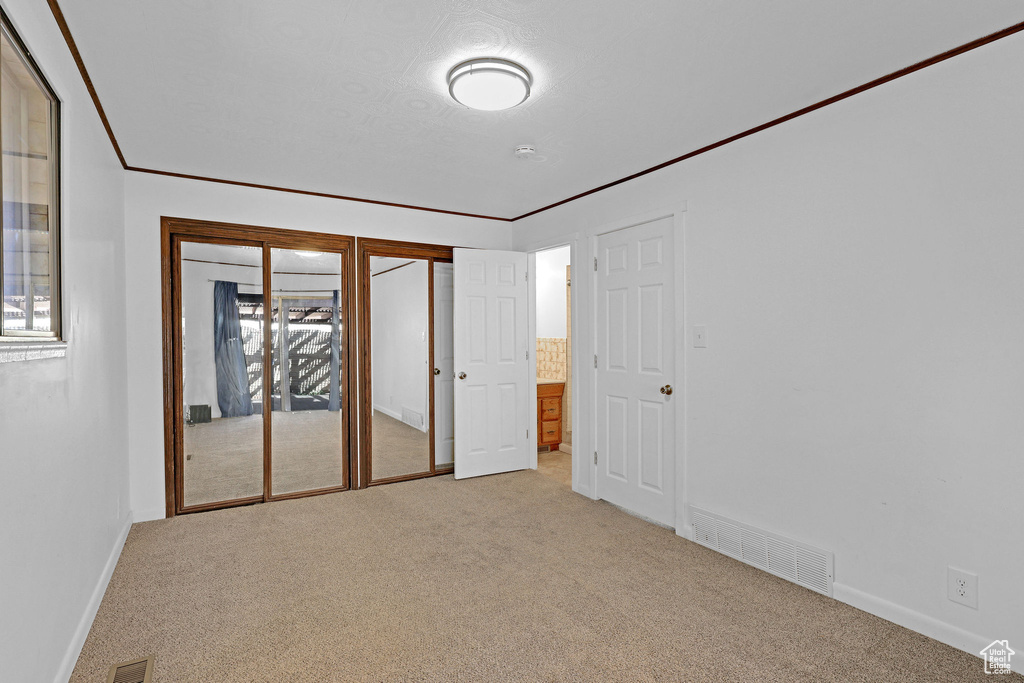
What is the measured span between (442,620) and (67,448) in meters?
1.67

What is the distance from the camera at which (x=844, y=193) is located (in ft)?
8.24

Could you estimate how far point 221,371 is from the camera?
A: 3896 millimetres

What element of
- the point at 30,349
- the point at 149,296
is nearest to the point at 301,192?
the point at 149,296

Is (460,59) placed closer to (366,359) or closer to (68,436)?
(68,436)

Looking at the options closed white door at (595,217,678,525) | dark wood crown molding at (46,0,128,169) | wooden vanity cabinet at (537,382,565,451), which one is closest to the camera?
dark wood crown molding at (46,0,128,169)

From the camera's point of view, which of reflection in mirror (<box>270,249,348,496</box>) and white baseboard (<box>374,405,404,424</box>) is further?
white baseboard (<box>374,405,404,424</box>)

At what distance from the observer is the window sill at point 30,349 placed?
4.47 feet

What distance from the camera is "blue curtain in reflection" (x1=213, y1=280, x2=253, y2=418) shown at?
12.8ft

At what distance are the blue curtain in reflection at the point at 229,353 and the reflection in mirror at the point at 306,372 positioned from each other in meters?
0.21

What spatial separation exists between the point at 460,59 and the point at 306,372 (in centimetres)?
285

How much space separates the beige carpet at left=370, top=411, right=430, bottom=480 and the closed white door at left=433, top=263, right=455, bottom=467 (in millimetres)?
134

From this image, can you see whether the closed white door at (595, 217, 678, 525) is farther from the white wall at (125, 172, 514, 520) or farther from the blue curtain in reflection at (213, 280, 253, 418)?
the white wall at (125, 172, 514, 520)

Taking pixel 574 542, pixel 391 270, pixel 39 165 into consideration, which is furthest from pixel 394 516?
pixel 39 165

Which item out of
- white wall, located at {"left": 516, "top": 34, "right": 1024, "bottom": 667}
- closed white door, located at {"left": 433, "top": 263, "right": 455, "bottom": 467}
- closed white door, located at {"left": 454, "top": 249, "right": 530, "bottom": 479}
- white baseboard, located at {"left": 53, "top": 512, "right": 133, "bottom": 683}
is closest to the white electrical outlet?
white wall, located at {"left": 516, "top": 34, "right": 1024, "bottom": 667}
